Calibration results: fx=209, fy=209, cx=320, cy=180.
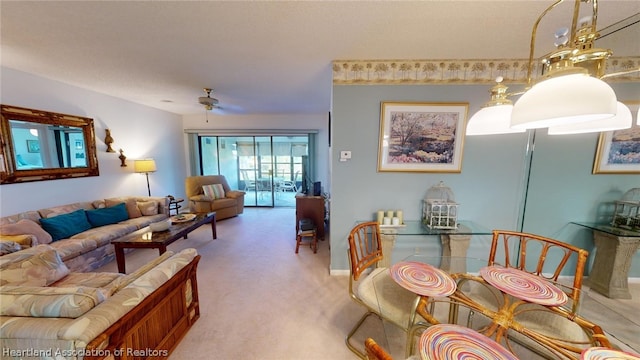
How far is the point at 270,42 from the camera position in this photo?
5.97 ft

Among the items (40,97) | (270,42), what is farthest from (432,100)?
(40,97)

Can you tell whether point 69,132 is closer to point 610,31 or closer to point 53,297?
point 53,297

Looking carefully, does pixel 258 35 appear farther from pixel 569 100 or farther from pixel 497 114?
pixel 569 100

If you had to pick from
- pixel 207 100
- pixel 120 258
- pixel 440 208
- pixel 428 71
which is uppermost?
pixel 428 71

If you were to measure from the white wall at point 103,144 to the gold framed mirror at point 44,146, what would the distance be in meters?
0.10

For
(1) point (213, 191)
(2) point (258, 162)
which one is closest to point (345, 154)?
(1) point (213, 191)

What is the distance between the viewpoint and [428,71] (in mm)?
2203

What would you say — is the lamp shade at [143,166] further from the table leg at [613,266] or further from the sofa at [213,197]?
the table leg at [613,266]

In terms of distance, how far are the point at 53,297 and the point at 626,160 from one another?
4.58m

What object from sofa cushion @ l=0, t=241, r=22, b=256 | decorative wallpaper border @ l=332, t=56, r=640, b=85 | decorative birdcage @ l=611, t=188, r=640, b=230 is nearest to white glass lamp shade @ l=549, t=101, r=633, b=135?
decorative wallpaper border @ l=332, t=56, r=640, b=85

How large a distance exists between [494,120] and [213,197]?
480 centimetres

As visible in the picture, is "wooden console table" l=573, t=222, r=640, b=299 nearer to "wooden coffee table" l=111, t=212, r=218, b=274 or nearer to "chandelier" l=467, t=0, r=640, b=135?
"chandelier" l=467, t=0, r=640, b=135

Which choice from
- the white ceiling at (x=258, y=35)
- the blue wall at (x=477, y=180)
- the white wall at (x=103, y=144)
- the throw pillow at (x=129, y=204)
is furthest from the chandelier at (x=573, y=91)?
the white wall at (x=103, y=144)

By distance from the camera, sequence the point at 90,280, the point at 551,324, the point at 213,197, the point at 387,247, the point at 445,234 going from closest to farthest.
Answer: the point at 551,324, the point at 90,280, the point at 445,234, the point at 387,247, the point at 213,197
